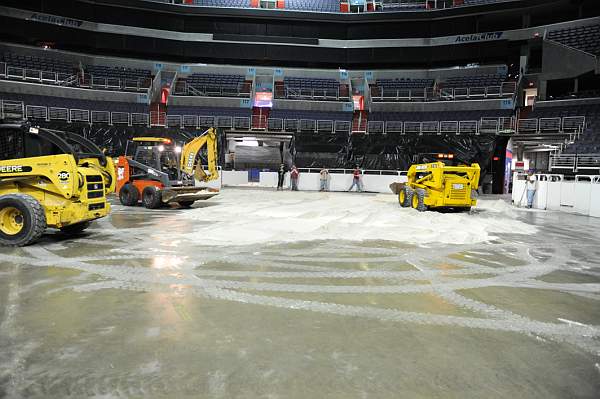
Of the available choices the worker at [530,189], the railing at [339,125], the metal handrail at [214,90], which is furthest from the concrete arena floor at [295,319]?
the metal handrail at [214,90]

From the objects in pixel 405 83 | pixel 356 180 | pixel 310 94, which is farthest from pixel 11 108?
pixel 405 83

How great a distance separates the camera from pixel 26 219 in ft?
23.9

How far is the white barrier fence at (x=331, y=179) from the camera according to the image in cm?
2766

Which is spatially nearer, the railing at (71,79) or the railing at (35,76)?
the railing at (35,76)

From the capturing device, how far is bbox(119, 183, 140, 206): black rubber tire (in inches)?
574

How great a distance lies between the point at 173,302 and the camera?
452 cm

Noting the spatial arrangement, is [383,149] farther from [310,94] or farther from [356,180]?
[310,94]

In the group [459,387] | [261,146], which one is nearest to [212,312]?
[459,387]

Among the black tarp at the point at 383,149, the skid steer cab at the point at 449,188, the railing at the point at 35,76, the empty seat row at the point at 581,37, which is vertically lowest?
the skid steer cab at the point at 449,188

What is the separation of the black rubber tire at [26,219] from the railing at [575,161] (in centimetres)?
2462

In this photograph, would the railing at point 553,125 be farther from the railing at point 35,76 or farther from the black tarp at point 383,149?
the railing at point 35,76

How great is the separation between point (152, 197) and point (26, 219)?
6834mm

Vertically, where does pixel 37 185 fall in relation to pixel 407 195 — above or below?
above

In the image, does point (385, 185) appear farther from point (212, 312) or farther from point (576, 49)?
point (212, 312)
